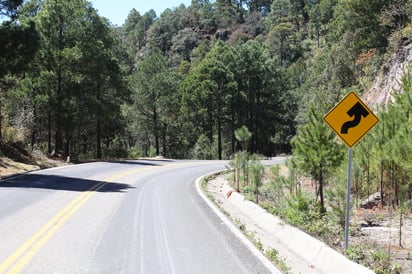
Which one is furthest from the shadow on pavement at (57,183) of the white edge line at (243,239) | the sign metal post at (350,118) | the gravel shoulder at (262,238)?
the sign metal post at (350,118)

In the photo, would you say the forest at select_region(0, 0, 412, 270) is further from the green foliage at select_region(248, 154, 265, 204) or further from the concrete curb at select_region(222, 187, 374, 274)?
the concrete curb at select_region(222, 187, 374, 274)

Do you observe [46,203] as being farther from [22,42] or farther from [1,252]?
[22,42]

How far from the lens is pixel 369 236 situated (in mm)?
9070

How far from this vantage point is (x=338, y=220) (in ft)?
31.2

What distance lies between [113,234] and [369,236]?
5.01 meters

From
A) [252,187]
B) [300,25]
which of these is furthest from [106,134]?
[300,25]

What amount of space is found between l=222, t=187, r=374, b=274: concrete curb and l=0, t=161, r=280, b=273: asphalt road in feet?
2.72

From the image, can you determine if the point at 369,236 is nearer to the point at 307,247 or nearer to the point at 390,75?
the point at 307,247

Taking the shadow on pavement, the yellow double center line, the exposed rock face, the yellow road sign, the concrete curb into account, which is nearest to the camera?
the concrete curb

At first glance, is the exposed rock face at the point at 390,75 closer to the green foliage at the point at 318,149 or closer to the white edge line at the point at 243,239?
the green foliage at the point at 318,149

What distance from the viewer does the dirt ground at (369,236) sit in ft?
22.5

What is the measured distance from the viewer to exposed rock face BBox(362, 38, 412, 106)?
23391 mm

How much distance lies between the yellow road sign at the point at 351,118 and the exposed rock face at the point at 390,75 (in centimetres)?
1636

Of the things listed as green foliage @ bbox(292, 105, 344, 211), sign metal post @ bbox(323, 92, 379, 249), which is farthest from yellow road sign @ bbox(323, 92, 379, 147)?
green foliage @ bbox(292, 105, 344, 211)
